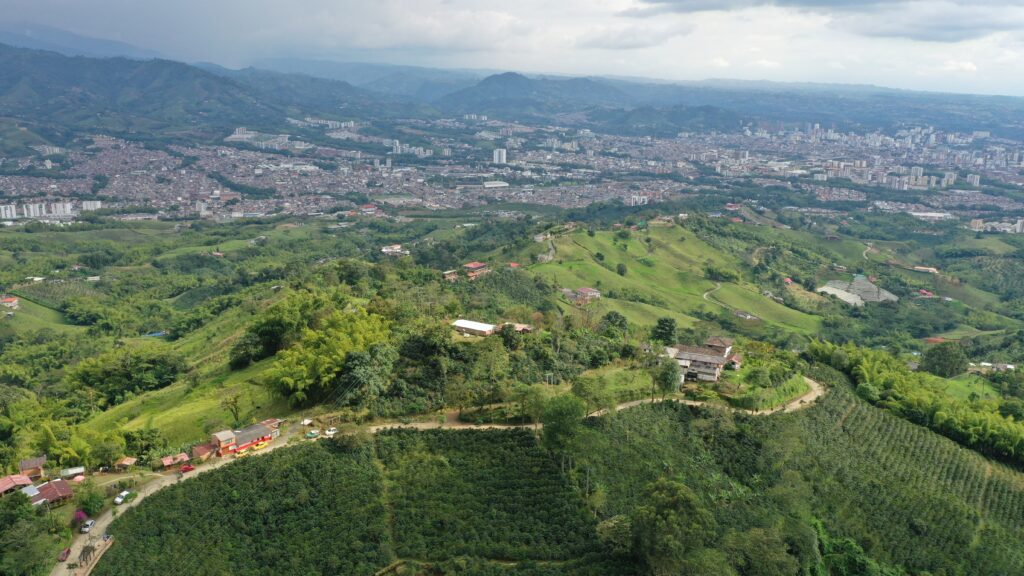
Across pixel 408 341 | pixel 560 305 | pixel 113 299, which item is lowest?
pixel 113 299

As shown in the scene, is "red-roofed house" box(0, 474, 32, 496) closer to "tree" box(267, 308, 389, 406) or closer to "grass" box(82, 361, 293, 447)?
"grass" box(82, 361, 293, 447)

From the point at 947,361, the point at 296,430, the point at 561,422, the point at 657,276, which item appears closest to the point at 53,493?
the point at 296,430

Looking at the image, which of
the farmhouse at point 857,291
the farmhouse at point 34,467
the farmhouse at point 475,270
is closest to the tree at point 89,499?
the farmhouse at point 34,467

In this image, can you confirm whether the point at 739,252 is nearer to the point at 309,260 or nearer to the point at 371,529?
the point at 309,260

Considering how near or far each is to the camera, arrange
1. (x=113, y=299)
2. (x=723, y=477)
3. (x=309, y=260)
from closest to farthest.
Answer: (x=723, y=477) → (x=113, y=299) → (x=309, y=260)

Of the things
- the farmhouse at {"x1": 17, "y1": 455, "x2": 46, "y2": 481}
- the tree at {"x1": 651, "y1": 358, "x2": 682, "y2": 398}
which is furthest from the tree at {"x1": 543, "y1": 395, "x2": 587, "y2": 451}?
the farmhouse at {"x1": 17, "y1": 455, "x2": 46, "y2": 481}

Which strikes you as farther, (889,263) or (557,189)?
(557,189)

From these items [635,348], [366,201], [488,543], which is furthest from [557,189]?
[488,543]
